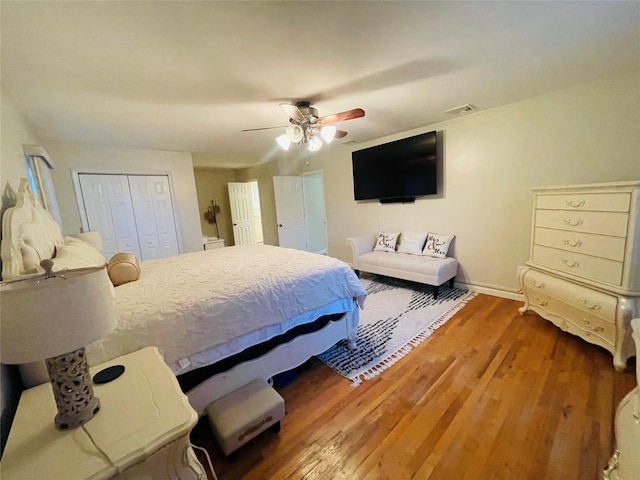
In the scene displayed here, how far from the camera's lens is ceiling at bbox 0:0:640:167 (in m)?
1.31

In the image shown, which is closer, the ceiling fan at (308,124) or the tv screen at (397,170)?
the ceiling fan at (308,124)

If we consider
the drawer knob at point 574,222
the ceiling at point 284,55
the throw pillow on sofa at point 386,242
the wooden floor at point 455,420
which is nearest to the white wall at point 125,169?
the ceiling at point 284,55

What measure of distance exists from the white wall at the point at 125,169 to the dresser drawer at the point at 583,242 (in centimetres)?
484

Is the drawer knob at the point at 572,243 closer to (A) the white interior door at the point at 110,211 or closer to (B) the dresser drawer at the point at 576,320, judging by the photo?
(B) the dresser drawer at the point at 576,320

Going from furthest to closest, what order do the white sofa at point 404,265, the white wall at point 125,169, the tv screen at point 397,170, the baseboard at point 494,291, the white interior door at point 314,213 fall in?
the white interior door at point 314,213 < the tv screen at point 397,170 < the white wall at point 125,169 < the white sofa at point 404,265 < the baseboard at point 494,291

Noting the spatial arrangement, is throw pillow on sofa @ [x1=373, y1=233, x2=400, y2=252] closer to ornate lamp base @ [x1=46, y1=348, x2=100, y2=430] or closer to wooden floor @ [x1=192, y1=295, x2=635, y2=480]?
wooden floor @ [x1=192, y1=295, x2=635, y2=480]

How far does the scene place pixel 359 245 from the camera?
13.7 ft

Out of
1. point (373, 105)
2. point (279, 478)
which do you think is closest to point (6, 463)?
point (279, 478)

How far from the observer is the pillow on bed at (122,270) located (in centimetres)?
187

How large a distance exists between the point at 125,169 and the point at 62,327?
408 cm

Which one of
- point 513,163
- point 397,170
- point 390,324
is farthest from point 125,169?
point 513,163

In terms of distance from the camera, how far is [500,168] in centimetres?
306


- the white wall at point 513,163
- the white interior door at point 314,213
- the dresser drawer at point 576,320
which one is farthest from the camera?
the white interior door at point 314,213

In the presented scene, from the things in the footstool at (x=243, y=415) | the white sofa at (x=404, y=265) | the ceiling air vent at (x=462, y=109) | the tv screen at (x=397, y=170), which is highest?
the ceiling air vent at (x=462, y=109)
